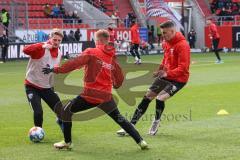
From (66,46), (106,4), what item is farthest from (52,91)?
(106,4)

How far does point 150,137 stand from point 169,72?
1212 mm

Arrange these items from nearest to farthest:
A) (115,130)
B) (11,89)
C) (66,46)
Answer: (115,130)
(11,89)
(66,46)

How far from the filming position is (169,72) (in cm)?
1139

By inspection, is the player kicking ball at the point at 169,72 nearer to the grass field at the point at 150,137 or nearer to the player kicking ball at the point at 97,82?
the grass field at the point at 150,137

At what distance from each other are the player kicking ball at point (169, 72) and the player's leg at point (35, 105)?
145 cm

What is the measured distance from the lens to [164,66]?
38.9 feet

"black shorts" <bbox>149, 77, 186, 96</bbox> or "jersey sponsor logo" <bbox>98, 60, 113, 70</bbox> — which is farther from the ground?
"jersey sponsor logo" <bbox>98, 60, 113, 70</bbox>

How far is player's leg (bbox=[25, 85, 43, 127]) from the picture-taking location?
10992 millimetres

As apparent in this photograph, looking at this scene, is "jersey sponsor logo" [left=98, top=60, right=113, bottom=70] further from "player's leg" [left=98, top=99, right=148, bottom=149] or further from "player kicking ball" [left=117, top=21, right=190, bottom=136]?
"player kicking ball" [left=117, top=21, right=190, bottom=136]

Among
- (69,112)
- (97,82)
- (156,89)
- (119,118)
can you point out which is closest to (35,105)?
(69,112)

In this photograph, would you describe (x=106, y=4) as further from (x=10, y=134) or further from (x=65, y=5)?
(x=10, y=134)

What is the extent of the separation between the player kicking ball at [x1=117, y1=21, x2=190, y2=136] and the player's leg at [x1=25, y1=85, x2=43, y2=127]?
4.75ft

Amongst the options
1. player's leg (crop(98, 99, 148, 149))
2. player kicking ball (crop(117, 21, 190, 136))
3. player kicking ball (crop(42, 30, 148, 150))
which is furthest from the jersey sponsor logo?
player kicking ball (crop(117, 21, 190, 136))

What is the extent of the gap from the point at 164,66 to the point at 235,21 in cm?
3914
